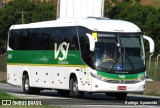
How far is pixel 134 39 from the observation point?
93.0 feet

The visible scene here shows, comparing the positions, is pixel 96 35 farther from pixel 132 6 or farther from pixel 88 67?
pixel 132 6

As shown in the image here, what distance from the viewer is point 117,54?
27594mm

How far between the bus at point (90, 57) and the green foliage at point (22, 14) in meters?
63.0

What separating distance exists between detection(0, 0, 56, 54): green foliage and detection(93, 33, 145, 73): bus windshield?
220 ft

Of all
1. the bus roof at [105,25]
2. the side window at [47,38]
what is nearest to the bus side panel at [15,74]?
the side window at [47,38]

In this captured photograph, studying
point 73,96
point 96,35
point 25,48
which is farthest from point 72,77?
point 25,48

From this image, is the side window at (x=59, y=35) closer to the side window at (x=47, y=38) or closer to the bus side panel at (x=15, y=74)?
the side window at (x=47, y=38)

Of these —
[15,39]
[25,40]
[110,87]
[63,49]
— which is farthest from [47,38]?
[110,87]

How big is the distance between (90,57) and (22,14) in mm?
67257

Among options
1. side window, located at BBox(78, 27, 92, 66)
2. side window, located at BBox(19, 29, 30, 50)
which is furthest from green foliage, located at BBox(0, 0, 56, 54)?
side window, located at BBox(78, 27, 92, 66)

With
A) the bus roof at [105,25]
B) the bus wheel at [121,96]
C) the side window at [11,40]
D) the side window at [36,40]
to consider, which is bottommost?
the bus wheel at [121,96]

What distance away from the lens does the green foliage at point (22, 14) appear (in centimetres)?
9775

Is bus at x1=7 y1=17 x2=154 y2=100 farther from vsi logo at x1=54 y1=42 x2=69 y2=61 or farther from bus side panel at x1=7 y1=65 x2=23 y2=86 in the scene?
bus side panel at x1=7 y1=65 x2=23 y2=86

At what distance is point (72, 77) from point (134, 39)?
125 inches
